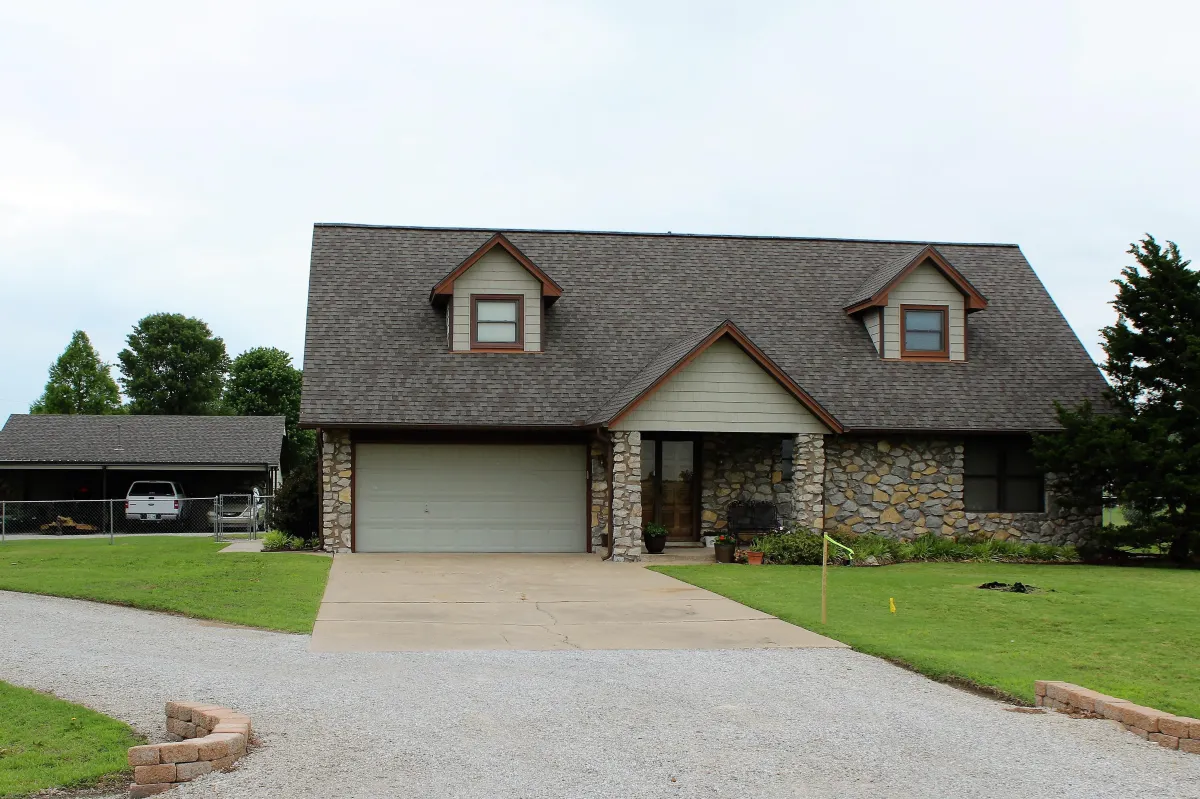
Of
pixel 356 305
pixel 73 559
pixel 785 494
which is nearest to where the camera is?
pixel 73 559

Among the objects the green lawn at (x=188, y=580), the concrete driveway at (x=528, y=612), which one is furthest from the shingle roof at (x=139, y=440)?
the concrete driveway at (x=528, y=612)

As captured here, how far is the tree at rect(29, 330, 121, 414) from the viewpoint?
202 feet

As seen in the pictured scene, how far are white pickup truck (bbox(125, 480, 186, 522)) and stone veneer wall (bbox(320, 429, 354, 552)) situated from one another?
1179cm

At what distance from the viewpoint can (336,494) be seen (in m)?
21.2

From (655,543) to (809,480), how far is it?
315cm

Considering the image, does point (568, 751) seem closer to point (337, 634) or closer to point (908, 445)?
point (337, 634)

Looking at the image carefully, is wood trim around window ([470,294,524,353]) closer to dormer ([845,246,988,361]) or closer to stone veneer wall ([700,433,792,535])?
stone veneer wall ([700,433,792,535])

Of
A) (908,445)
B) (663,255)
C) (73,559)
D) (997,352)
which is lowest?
(73,559)

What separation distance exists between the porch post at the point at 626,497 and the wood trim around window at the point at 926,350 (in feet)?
23.4

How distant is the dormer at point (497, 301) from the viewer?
74.3ft

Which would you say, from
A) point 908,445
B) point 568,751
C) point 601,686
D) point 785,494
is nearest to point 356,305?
point 785,494

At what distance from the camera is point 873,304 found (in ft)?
77.0

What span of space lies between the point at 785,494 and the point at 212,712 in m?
15.9

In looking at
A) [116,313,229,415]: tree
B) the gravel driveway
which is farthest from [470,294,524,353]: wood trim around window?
[116,313,229,415]: tree
